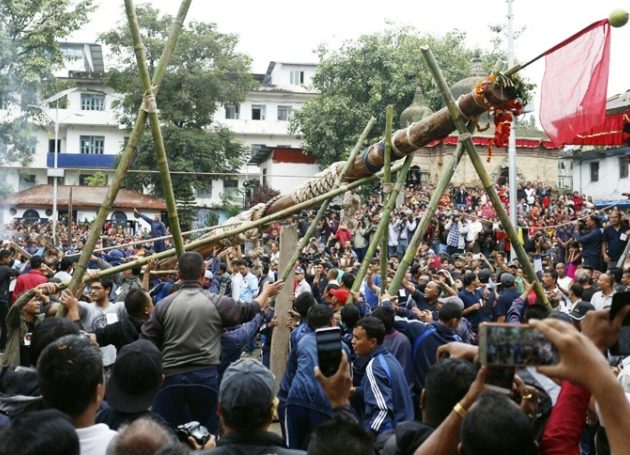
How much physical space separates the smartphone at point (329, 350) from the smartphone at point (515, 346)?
1.01 metres

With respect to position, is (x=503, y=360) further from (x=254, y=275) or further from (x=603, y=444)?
(x=254, y=275)

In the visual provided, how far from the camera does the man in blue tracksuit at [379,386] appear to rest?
5.60 meters

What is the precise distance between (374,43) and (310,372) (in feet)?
122

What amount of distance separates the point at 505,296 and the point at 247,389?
795 centimetres

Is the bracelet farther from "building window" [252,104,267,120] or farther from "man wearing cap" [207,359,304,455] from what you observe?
"building window" [252,104,267,120]

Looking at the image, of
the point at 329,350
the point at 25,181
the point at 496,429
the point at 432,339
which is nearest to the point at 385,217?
the point at 432,339

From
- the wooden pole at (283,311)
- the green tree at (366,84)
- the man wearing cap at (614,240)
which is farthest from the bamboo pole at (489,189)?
the green tree at (366,84)

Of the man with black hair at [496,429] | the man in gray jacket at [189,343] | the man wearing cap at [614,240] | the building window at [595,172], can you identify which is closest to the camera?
the man with black hair at [496,429]

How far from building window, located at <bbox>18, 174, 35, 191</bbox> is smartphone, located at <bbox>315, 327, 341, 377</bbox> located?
192 feet

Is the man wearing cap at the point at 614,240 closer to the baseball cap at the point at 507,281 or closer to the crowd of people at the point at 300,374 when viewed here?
the crowd of people at the point at 300,374

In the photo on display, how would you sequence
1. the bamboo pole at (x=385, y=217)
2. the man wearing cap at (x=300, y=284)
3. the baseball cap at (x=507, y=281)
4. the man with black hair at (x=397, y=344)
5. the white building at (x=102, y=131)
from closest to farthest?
the man with black hair at (x=397, y=344) < the bamboo pole at (x=385, y=217) < the baseball cap at (x=507, y=281) < the man wearing cap at (x=300, y=284) < the white building at (x=102, y=131)

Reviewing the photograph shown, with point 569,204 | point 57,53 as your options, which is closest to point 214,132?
point 57,53

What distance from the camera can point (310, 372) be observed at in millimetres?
6422

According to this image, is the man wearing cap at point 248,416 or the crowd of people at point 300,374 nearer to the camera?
the crowd of people at point 300,374
